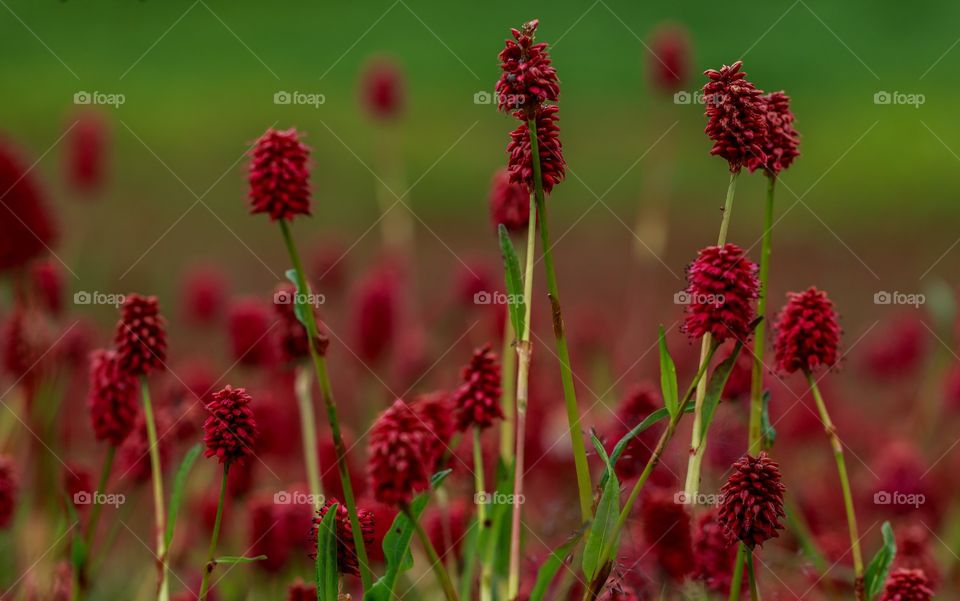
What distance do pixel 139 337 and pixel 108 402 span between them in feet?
0.67

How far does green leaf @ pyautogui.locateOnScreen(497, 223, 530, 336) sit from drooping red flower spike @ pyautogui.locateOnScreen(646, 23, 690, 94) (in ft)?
9.01

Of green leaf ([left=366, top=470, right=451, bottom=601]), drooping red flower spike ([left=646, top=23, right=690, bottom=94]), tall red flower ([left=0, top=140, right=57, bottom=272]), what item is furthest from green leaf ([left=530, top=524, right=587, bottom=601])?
drooping red flower spike ([left=646, top=23, right=690, bottom=94])

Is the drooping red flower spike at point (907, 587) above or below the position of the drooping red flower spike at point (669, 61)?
below

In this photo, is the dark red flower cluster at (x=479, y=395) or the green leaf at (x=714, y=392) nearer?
the green leaf at (x=714, y=392)

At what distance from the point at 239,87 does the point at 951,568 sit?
36.6ft

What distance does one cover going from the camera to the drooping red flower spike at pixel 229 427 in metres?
1.90

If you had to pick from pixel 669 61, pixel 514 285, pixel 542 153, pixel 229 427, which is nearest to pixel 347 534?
pixel 229 427

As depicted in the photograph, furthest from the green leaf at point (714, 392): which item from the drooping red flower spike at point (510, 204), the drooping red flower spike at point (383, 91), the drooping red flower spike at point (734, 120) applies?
the drooping red flower spike at point (383, 91)

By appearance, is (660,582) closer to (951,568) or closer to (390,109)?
(951,568)

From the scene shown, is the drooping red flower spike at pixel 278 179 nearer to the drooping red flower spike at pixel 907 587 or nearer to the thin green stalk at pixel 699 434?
the thin green stalk at pixel 699 434

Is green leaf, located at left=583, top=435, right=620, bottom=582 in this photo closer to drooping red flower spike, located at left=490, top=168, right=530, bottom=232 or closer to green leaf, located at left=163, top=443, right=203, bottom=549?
green leaf, located at left=163, top=443, right=203, bottom=549

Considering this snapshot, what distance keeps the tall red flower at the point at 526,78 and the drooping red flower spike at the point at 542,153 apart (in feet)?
0.18

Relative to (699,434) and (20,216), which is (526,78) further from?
(20,216)

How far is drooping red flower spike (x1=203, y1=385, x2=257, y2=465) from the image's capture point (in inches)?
74.9
